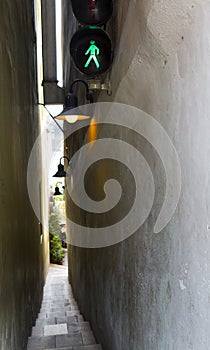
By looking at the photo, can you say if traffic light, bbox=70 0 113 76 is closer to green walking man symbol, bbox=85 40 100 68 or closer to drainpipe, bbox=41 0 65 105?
green walking man symbol, bbox=85 40 100 68

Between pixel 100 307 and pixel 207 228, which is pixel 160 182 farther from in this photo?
pixel 100 307

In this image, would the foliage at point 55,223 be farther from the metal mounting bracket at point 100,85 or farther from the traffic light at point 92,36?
the traffic light at point 92,36

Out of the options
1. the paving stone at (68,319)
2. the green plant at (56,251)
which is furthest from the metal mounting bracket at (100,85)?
the green plant at (56,251)

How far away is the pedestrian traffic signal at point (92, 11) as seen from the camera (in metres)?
2.42

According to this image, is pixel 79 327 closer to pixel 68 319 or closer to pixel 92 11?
pixel 68 319

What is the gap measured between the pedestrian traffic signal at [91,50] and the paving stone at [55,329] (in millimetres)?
3540

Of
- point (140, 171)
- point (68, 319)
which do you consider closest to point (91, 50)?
point (140, 171)

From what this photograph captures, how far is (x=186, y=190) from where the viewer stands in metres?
1.38

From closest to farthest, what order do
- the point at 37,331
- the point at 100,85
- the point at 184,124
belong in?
the point at 184,124 → the point at 100,85 → the point at 37,331

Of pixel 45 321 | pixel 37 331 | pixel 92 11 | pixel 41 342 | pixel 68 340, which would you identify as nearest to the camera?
pixel 92 11

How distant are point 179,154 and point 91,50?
1.39 meters

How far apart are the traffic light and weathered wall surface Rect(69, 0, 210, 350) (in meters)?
0.10

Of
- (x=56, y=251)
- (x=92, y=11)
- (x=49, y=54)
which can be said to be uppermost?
(x=49, y=54)

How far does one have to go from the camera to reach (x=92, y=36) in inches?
96.7
